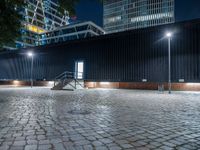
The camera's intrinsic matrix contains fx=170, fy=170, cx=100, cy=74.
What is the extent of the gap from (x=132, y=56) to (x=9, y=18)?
16.5m

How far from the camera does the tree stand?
654cm

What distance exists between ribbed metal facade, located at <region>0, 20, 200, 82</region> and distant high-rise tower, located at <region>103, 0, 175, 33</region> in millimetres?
79297

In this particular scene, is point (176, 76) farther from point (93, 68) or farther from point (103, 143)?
point (103, 143)

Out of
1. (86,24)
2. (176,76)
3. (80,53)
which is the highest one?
(86,24)

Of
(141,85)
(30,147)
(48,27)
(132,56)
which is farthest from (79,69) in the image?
(48,27)

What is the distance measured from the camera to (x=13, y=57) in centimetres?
3491

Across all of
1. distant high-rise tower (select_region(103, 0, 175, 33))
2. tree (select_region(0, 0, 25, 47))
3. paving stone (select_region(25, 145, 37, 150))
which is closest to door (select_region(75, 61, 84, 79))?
tree (select_region(0, 0, 25, 47))

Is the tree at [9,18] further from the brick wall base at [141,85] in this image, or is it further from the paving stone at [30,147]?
the brick wall base at [141,85]

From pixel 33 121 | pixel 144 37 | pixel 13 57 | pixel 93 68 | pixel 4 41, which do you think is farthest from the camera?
pixel 13 57

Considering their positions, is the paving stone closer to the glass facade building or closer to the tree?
the tree

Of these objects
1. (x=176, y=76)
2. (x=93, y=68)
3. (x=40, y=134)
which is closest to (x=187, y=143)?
(x=40, y=134)

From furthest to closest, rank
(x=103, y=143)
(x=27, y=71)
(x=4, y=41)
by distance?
(x=27, y=71) < (x=4, y=41) < (x=103, y=143)

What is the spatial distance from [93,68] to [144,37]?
8.26 metres

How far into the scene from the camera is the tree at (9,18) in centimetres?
654
